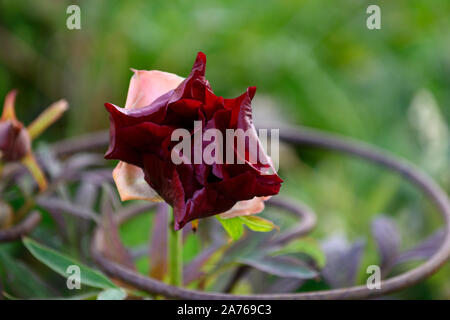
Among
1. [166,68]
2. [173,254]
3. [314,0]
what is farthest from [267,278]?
[314,0]

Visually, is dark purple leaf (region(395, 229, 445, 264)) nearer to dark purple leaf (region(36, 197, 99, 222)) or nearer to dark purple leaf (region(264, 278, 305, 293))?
dark purple leaf (region(264, 278, 305, 293))

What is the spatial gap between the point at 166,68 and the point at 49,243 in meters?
0.74

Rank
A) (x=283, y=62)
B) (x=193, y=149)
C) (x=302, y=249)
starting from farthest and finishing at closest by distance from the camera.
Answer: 1. (x=283, y=62)
2. (x=302, y=249)
3. (x=193, y=149)

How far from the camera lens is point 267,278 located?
1.39 ft

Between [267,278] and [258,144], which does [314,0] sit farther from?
[258,144]

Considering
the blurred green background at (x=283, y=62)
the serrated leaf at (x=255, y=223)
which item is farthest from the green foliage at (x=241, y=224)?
the blurred green background at (x=283, y=62)

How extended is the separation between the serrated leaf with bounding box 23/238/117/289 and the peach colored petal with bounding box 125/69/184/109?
101mm

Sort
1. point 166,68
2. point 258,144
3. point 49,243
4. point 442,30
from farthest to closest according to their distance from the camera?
point 442,30, point 166,68, point 49,243, point 258,144

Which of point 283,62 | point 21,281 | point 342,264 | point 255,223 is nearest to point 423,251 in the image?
point 342,264

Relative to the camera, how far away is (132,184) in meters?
0.27

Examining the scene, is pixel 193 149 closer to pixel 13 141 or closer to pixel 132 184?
pixel 132 184

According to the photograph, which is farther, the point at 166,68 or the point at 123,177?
the point at 166,68

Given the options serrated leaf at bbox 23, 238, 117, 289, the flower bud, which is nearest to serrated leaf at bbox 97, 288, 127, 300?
serrated leaf at bbox 23, 238, 117, 289

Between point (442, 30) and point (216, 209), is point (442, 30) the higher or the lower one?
the higher one
